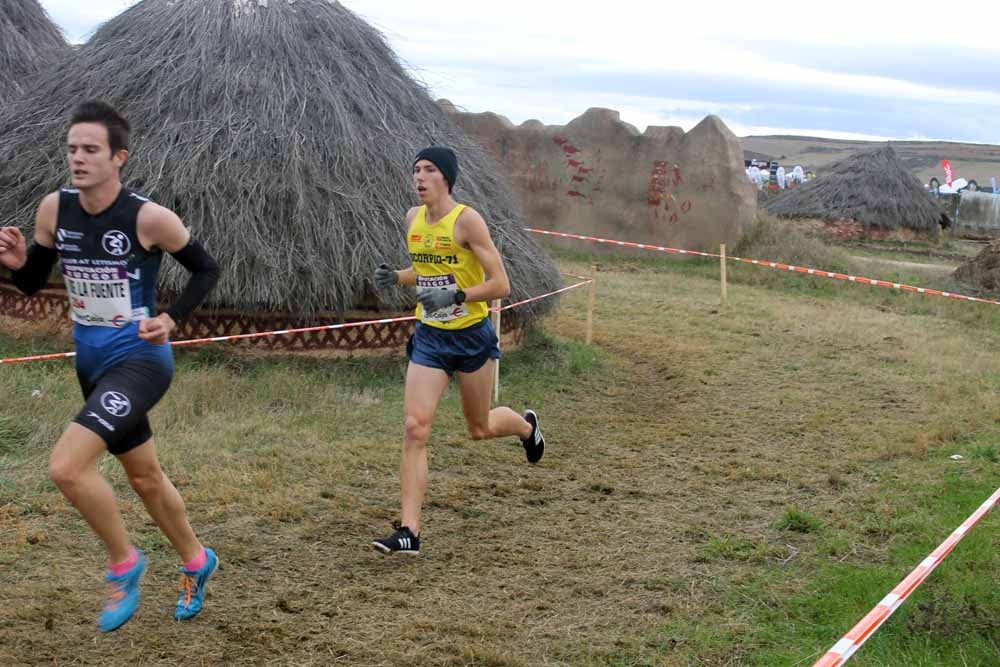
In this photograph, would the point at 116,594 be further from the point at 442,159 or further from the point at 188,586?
the point at 442,159

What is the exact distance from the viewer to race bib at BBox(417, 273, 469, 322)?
5066 millimetres

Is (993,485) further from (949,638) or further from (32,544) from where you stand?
(32,544)

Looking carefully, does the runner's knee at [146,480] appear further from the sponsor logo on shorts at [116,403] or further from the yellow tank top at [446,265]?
the yellow tank top at [446,265]

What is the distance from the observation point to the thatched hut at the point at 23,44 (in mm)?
11750

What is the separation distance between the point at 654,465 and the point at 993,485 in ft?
6.48

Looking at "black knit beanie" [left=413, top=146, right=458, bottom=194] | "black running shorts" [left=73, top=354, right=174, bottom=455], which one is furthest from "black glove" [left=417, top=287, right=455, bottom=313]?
"black running shorts" [left=73, top=354, right=174, bottom=455]

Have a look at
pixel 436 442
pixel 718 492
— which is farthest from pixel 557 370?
pixel 718 492

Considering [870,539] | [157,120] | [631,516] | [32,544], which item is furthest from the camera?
[157,120]

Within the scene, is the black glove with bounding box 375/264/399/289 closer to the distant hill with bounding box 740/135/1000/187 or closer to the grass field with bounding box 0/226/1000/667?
the grass field with bounding box 0/226/1000/667

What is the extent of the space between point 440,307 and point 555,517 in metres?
1.47

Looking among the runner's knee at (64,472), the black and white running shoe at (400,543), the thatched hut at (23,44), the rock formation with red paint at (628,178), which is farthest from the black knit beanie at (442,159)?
the rock formation with red paint at (628,178)

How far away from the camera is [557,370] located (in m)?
9.61

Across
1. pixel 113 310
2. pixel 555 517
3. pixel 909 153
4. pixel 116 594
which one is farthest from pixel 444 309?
pixel 909 153

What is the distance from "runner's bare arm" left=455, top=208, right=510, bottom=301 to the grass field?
48.7 inches
